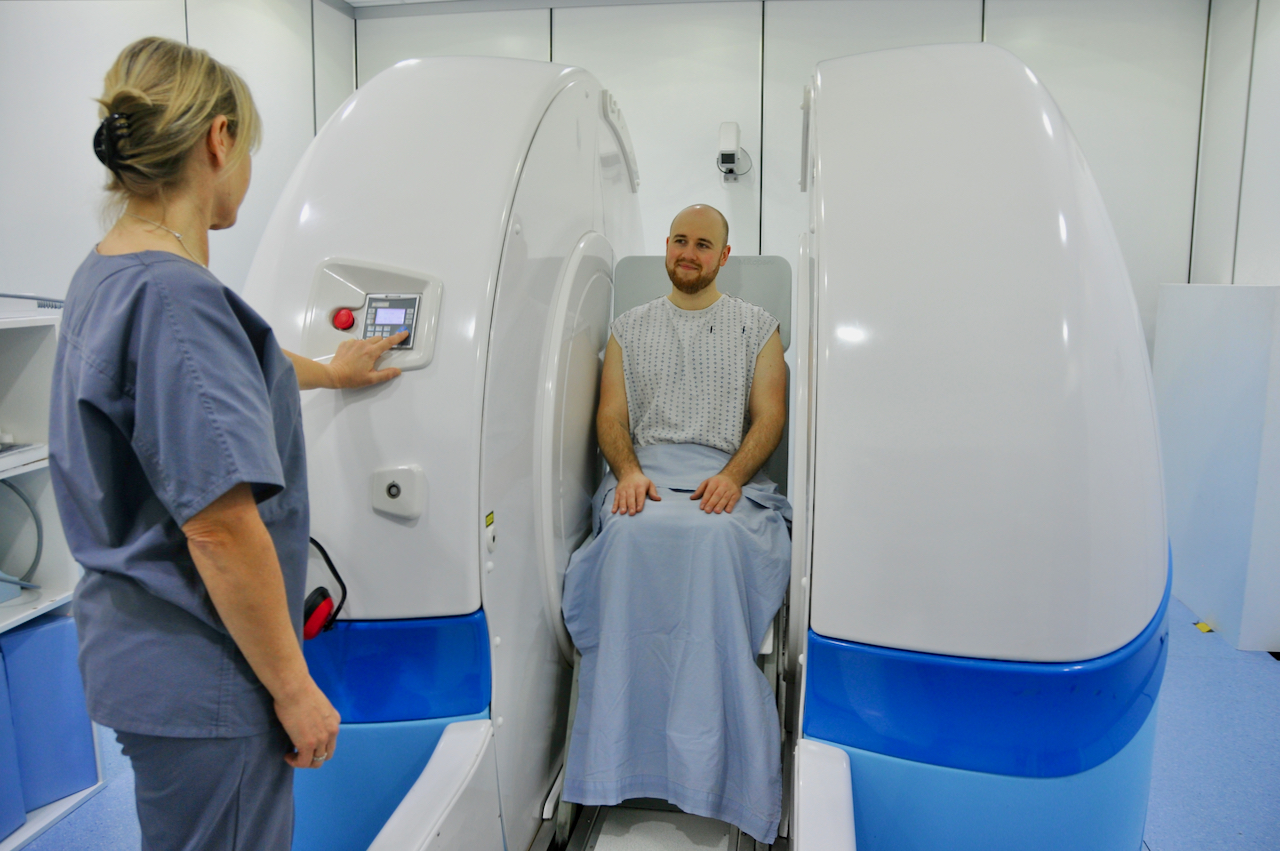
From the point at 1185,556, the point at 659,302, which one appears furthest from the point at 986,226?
the point at 1185,556

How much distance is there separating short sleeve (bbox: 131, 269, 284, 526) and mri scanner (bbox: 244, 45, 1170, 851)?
463mm

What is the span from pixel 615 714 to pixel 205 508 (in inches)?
36.6

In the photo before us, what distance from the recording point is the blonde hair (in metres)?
0.82

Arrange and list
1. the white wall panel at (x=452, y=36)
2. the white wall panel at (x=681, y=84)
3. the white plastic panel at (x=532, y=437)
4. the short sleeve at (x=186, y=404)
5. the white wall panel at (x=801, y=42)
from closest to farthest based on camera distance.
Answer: the short sleeve at (x=186, y=404) < the white plastic panel at (x=532, y=437) < the white wall panel at (x=801, y=42) < the white wall panel at (x=681, y=84) < the white wall panel at (x=452, y=36)

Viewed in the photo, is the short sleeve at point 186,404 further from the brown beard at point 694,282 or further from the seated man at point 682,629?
the brown beard at point 694,282

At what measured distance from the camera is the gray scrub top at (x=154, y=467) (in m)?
0.79

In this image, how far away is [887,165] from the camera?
1299 mm

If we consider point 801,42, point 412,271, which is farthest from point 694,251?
point 801,42

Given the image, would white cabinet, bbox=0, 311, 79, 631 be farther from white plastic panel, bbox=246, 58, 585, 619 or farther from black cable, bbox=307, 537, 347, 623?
black cable, bbox=307, 537, 347, 623

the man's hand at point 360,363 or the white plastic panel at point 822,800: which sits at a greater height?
the man's hand at point 360,363

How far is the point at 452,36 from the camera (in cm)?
413

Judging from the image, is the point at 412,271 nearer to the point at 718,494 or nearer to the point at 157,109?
the point at 157,109

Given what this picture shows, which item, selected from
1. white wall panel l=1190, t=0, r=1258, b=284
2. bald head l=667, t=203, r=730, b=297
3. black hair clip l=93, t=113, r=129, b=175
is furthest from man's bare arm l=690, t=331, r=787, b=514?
white wall panel l=1190, t=0, r=1258, b=284

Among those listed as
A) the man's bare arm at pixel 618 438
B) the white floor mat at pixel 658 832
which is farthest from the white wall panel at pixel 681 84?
the white floor mat at pixel 658 832
